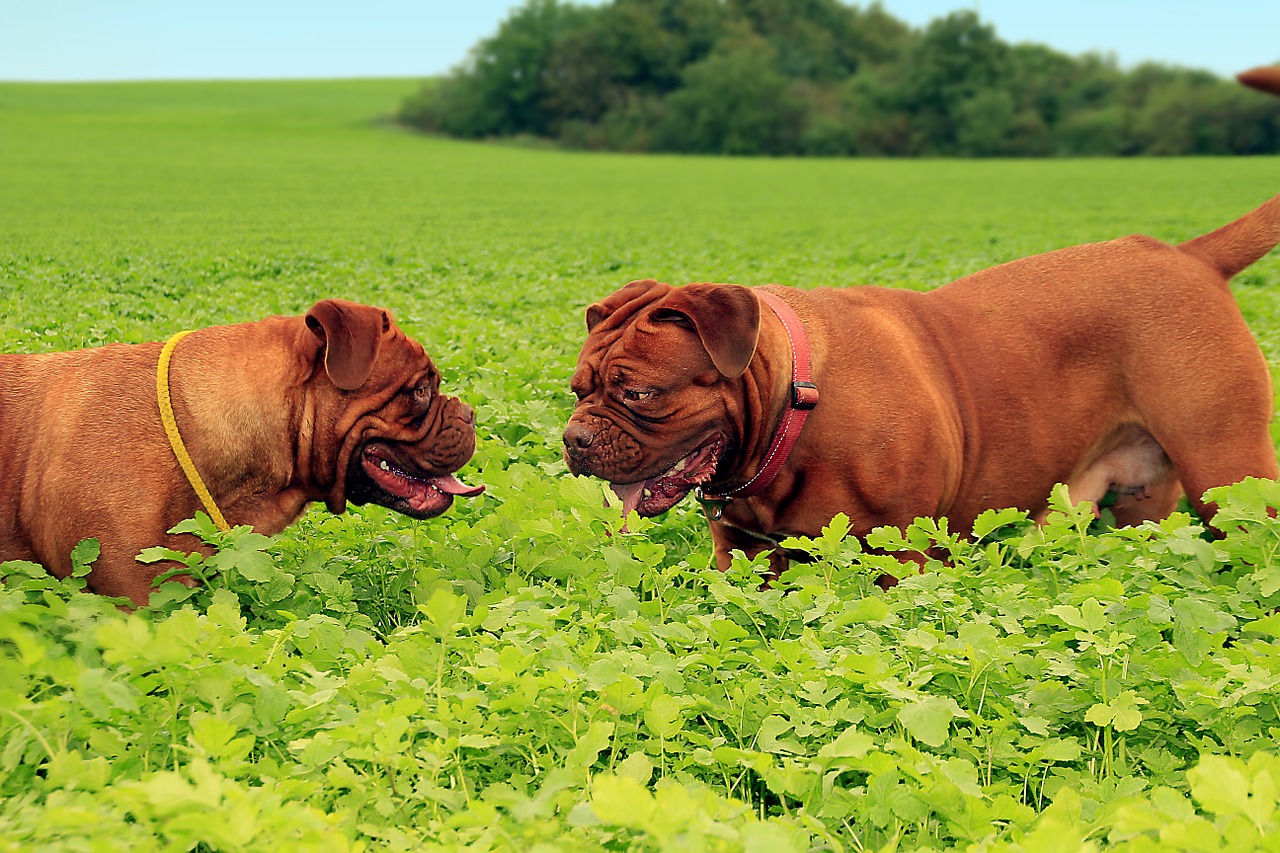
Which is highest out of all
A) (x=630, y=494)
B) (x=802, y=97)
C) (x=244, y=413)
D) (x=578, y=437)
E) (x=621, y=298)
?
(x=802, y=97)

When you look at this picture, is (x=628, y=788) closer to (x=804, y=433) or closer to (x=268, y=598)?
(x=268, y=598)

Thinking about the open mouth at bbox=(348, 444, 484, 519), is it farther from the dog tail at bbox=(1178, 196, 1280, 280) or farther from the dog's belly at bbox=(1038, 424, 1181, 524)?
the dog tail at bbox=(1178, 196, 1280, 280)

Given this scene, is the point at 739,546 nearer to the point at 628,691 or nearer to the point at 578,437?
the point at 578,437

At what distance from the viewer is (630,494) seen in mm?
5316

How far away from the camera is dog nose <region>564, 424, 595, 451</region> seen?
508 centimetres

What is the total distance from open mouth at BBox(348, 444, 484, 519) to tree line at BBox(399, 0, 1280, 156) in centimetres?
7939

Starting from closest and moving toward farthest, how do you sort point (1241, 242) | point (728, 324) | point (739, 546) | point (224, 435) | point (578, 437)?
point (224, 435) → point (728, 324) → point (578, 437) → point (739, 546) → point (1241, 242)

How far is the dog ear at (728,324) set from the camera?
4859 mm

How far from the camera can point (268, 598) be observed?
14.1 feet

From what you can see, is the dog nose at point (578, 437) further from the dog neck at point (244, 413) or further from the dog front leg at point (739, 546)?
the dog neck at point (244, 413)

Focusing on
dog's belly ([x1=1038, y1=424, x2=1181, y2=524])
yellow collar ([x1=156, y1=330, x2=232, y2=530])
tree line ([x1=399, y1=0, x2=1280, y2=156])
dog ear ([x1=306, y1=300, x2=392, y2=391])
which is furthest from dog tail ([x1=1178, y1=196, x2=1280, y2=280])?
tree line ([x1=399, y1=0, x2=1280, y2=156])

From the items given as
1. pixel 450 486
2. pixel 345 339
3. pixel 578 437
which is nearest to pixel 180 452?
pixel 345 339

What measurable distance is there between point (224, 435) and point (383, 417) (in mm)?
621

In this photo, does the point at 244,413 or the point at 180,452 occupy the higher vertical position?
the point at 244,413
